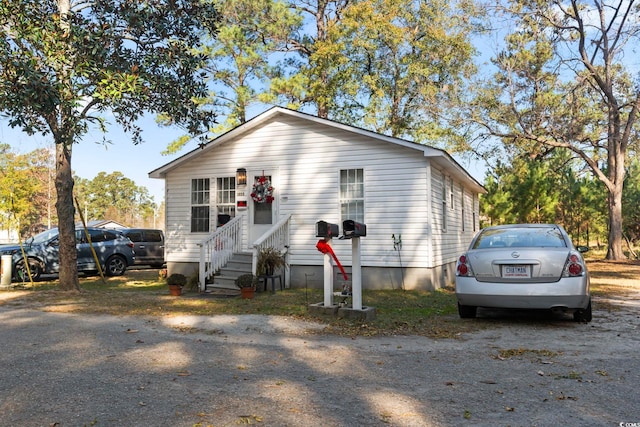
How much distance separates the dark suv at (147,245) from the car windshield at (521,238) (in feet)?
49.5

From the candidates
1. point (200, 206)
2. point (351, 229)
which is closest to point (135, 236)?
point (200, 206)

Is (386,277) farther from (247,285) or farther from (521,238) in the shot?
(521,238)

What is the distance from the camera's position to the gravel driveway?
3297mm

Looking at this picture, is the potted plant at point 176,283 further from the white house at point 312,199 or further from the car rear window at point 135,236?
the car rear window at point 135,236

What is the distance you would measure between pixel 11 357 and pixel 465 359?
476cm

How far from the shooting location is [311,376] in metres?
4.30

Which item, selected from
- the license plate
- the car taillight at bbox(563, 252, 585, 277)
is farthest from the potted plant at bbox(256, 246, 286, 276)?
the car taillight at bbox(563, 252, 585, 277)

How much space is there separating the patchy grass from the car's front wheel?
3.12 meters

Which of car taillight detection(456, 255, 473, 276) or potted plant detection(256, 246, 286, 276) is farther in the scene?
potted plant detection(256, 246, 286, 276)

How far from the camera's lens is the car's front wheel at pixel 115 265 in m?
15.8

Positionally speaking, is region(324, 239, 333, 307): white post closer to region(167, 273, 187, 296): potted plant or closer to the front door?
region(167, 273, 187, 296): potted plant

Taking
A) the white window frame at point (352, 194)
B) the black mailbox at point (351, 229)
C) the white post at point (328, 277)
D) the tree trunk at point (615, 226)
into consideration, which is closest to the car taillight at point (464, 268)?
Answer: the black mailbox at point (351, 229)

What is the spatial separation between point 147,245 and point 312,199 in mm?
9858

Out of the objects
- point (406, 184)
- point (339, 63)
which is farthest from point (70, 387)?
point (339, 63)
